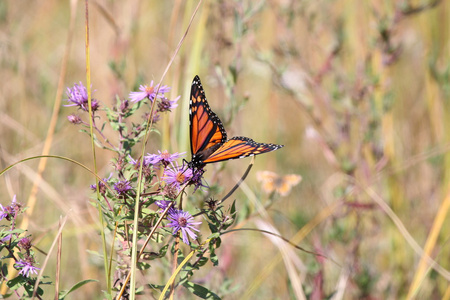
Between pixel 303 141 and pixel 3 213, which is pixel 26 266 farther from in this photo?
pixel 303 141

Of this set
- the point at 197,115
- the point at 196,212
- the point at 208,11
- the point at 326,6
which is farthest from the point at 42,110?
the point at 196,212

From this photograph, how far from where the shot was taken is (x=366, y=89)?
2.61 m

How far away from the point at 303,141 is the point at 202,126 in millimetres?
2281

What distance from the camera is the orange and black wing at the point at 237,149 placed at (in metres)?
1.41

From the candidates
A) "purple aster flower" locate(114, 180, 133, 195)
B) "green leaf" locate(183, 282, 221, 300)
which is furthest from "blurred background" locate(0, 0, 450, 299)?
"purple aster flower" locate(114, 180, 133, 195)

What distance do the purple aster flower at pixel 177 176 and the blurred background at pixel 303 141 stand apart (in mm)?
575

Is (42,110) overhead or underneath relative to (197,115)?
overhead

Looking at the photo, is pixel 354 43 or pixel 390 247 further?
pixel 354 43

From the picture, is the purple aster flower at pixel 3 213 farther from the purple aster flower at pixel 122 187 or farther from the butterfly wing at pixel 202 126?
the butterfly wing at pixel 202 126

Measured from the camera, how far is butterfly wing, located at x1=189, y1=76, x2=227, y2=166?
1.62m

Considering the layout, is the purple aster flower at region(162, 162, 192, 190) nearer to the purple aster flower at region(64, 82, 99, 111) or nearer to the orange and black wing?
the orange and black wing

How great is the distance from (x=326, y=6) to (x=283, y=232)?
4.58 feet

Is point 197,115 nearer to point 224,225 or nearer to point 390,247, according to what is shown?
point 224,225

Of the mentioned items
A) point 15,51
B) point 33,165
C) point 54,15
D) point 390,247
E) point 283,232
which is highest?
point 54,15
